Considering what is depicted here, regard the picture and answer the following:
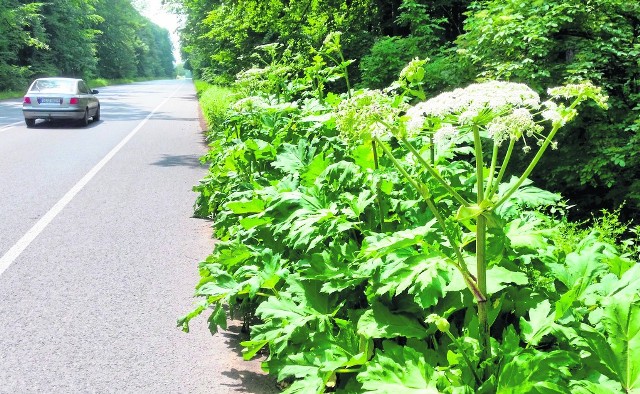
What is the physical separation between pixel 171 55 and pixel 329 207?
606ft

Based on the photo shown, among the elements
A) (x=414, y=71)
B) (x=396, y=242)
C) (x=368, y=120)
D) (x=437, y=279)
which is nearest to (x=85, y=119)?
(x=414, y=71)

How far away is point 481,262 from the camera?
227 centimetres

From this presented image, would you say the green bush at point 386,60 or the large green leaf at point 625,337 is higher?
the green bush at point 386,60

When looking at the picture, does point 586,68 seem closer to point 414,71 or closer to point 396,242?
point 414,71

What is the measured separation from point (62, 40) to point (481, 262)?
2258 inches

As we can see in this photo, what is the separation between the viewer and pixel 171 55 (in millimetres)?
177500

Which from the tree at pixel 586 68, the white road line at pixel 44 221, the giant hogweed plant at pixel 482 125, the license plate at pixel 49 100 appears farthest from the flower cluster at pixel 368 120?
the license plate at pixel 49 100

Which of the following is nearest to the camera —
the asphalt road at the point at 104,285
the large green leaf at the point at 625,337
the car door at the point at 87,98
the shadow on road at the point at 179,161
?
the large green leaf at the point at 625,337

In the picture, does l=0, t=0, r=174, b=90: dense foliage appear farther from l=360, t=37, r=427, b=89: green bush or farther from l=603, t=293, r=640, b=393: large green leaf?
l=603, t=293, r=640, b=393: large green leaf

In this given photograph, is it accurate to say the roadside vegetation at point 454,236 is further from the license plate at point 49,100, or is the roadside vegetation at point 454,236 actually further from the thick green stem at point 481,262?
the license plate at point 49,100

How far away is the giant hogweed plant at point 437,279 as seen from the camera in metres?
2.13

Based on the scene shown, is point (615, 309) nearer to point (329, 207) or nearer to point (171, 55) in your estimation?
point (329, 207)

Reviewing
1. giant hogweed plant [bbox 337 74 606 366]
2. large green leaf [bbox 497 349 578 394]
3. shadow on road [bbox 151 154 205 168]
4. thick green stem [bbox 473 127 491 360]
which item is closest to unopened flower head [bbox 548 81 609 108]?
giant hogweed plant [bbox 337 74 606 366]

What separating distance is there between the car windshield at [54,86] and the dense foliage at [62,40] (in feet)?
76.8
